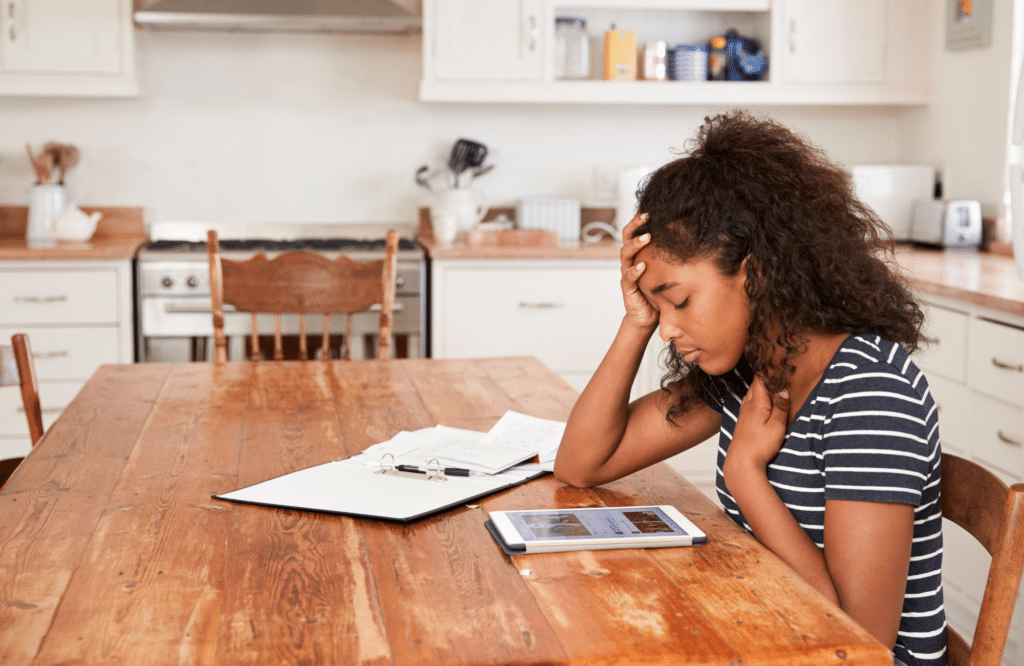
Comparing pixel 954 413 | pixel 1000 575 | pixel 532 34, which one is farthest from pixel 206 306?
pixel 1000 575

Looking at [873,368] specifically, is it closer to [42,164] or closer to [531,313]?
[531,313]

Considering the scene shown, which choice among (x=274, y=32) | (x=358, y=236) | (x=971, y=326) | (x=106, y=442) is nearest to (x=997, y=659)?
(x=106, y=442)

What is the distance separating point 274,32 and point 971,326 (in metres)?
2.55

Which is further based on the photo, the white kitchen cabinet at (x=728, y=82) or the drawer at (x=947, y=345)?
the white kitchen cabinet at (x=728, y=82)

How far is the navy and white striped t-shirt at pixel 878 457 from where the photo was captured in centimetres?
100

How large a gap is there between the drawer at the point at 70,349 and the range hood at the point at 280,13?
103 cm

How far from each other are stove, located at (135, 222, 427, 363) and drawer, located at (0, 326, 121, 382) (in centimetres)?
10

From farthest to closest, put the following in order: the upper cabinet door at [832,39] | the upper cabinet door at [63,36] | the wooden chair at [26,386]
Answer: the upper cabinet door at [832,39]
the upper cabinet door at [63,36]
the wooden chair at [26,386]

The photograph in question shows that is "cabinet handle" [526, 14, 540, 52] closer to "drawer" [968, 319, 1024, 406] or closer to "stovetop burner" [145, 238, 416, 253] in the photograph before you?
"stovetop burner" [145, 238, 416, 253]

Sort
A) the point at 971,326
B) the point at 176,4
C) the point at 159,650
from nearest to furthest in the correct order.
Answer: the point at 159,650 → the point at 971,326 → the point at 176,4

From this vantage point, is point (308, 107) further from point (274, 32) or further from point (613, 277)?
point (613, 277)

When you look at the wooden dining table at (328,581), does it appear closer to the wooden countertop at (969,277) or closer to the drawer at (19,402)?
the wooden countertop at (969,277)

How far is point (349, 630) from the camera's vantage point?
81 cm

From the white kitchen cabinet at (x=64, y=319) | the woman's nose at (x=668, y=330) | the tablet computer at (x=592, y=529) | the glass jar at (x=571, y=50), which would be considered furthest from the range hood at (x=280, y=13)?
the tablet computer at (x=592, y=529)
